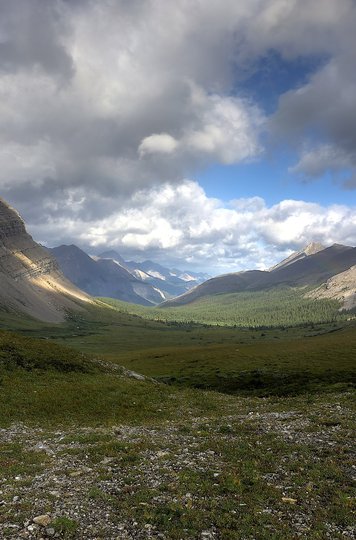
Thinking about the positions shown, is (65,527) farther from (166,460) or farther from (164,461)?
(166,460)

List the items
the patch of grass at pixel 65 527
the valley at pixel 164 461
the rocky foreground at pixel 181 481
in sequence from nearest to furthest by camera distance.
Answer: the patch of grass at pixel 65 527, the rocky foreground at pixel 181 481, the valley at pixel 164 461

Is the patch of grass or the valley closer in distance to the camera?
the patch of grass

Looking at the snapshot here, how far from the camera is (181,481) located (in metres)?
18.4

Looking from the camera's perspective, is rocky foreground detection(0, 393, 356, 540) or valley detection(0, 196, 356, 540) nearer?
rocky foreground detection(0, 393, 356, 540)

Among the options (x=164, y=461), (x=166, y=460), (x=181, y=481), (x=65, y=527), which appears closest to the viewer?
(x=65, y=527)

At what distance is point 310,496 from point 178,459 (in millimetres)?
7988

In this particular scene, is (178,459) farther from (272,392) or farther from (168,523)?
(272,392)

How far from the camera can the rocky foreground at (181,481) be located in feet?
46.9

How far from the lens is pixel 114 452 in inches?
901

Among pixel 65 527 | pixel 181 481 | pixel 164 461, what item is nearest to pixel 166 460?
pixel 164 461

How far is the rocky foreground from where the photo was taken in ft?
46.9

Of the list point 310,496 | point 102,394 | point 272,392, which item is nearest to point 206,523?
point 310,496

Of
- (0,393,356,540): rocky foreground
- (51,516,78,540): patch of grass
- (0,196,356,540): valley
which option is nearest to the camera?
(51,516,78,540): patch of grass

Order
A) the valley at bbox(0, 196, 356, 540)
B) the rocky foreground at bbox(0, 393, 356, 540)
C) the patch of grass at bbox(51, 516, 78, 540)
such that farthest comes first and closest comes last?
the valley at bbox(0, 196, 356, 540) < the rocky foreground at bbox(0, 393, 356, 540) < the patch of grass at bbox(51, 516, 78, 540)
